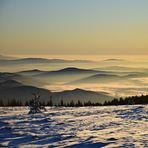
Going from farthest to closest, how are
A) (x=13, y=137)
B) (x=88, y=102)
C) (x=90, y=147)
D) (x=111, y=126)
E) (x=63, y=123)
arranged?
(x=88, y=102), (x=63, y=123), (x=111, y=126), (x=13, y=137), (x=90, y=147)

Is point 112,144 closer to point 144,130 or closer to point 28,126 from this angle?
point 144,130

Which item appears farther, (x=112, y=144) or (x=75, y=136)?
(x=75, y=136)

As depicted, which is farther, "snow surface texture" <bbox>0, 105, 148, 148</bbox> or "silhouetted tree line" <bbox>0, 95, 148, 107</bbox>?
"silhouetted tree line" <bbox>0, 95, 148, 107</bbox>

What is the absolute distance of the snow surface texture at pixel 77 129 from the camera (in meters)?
11.4

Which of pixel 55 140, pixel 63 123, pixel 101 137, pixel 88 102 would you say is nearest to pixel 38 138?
pixel 55 140

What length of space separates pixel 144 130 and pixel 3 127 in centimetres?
551

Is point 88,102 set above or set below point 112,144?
above

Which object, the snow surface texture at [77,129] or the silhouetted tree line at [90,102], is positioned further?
the silhouetted tree line at [90,102]

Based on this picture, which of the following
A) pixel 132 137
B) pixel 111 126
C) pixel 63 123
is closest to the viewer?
pixel 132 137

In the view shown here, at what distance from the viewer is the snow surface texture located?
1137 centimetres

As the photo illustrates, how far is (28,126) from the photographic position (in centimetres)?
1500

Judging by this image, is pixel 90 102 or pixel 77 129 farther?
pixel 90 102

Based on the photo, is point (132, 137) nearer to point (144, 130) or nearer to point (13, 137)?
point (144, 130)

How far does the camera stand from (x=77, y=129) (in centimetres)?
1385
